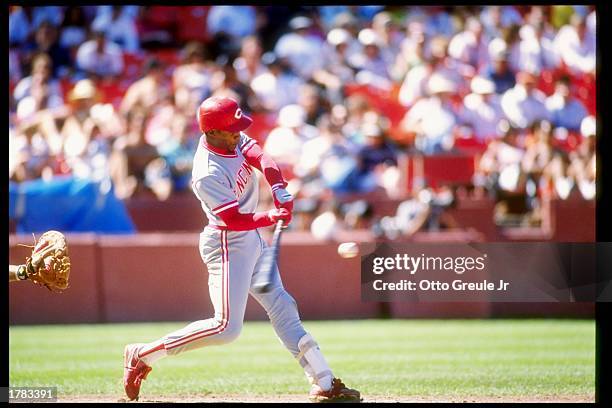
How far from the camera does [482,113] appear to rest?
513 inches

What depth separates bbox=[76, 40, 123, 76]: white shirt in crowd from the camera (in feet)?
44.5

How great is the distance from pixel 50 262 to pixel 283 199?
1.42 metres

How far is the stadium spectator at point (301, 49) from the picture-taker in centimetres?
1343

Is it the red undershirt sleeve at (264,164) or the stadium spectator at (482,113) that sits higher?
the stadium spectator at (482,113)

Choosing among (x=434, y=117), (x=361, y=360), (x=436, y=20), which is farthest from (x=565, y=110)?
(x=361, y=360)

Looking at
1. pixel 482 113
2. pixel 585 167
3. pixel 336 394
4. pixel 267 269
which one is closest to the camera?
pixel 336 394

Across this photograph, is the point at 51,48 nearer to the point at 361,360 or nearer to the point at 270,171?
the point at 361,360

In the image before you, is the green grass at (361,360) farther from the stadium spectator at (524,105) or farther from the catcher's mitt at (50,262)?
the stadium spectator at (524,105)

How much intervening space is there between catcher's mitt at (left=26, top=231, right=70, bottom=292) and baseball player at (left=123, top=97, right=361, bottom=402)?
2.20 ft

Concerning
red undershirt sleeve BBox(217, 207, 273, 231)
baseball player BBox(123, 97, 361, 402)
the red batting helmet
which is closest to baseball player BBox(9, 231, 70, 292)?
baseball player BBox(123, 97, 361, 402)

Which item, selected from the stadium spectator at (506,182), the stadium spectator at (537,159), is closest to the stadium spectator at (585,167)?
the stadium spectator at (537,159)

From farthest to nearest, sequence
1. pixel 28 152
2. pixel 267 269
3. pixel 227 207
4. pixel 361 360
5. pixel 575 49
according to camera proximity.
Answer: pixel 575 49, pixel 28 152, pixel 361 360, pixel 267 269, pixel 227 207

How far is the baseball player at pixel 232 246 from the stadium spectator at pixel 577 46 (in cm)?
729
